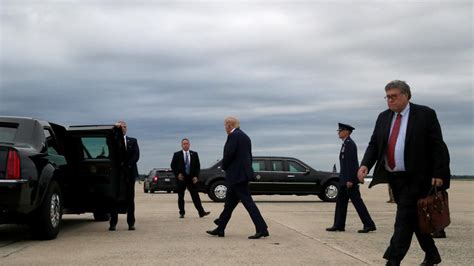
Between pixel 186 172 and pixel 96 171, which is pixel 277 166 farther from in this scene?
pixel 96 171

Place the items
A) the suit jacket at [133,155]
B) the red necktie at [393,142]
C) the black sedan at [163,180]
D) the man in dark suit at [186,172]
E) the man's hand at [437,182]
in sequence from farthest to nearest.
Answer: the black sedan at [163,180]
the man in dark suit at [186,172]
the suit jacket at [133,155]
the red necktie at [393,142]
the man's hand at [437,182]

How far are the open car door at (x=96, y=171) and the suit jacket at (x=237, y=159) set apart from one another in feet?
6.43

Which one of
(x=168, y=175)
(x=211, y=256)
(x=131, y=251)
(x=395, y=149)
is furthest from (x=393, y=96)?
(x=168, y=175)

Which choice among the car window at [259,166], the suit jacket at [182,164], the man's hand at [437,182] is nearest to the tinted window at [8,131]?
the suit jacket at [182,164]

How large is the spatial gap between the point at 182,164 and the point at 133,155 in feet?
8.96

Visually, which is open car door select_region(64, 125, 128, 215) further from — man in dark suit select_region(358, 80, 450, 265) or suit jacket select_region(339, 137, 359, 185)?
man in dark suit select_region(358, 80, 450, 265)

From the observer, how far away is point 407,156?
5.82 metres

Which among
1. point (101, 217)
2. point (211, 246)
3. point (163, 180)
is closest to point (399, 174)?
point (211, 246)

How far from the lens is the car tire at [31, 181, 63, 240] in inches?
345

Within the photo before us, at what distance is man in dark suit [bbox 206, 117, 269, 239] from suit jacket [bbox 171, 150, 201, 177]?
400 cm

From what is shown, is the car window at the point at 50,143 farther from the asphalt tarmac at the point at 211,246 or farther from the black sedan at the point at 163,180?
the black sedan at the point at 163,180

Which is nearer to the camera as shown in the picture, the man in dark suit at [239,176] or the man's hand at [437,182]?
the man's hand at [437,182]

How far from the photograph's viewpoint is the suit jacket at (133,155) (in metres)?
11.0

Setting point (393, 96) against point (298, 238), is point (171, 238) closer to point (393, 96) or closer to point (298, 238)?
point (298, 238)
